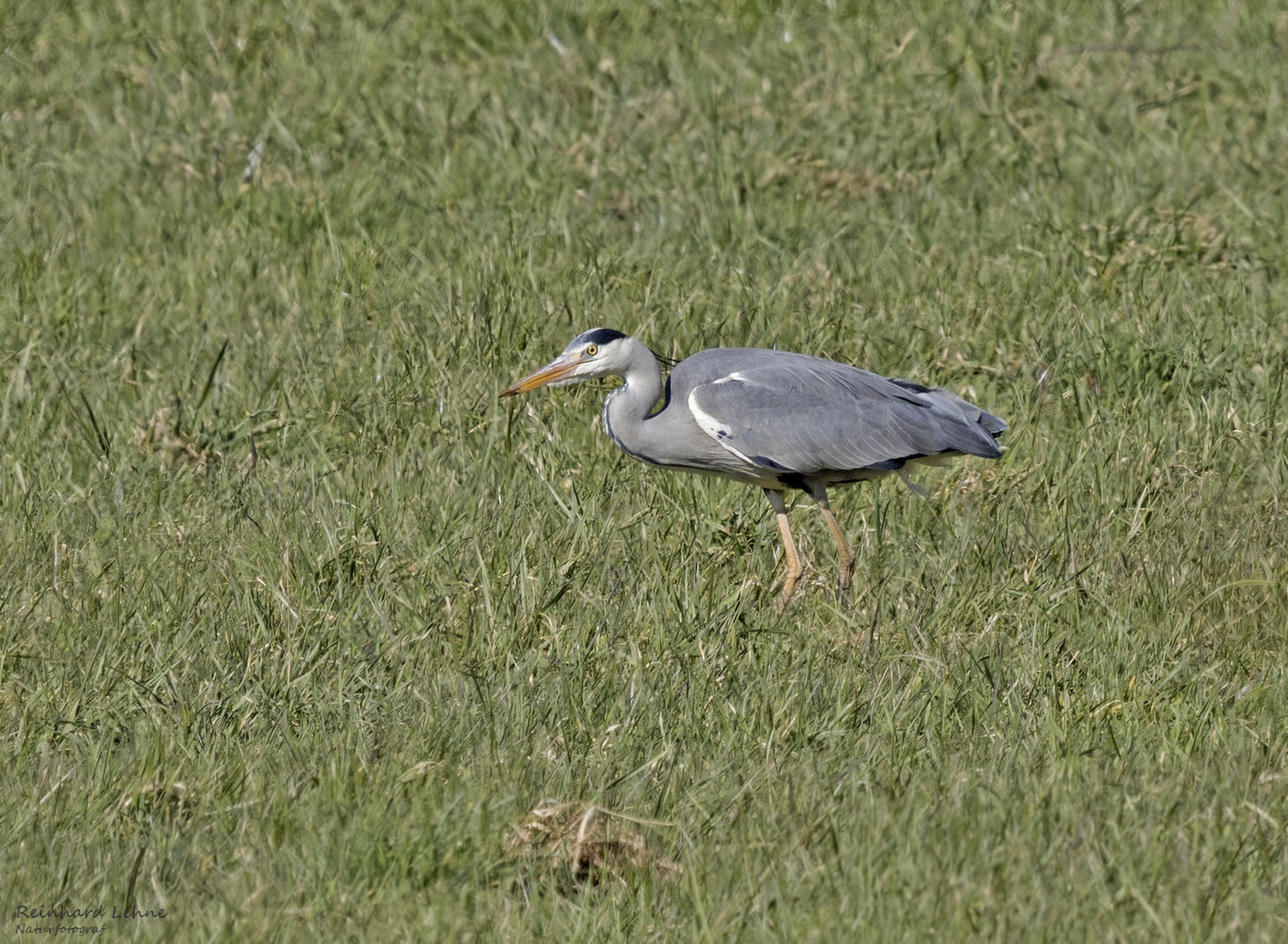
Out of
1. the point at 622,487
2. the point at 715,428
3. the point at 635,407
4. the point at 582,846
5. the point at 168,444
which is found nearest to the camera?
the point at 582,846

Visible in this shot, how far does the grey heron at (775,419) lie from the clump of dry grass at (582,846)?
73.5 inches

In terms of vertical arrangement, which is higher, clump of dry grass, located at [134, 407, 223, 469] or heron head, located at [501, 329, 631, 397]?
heron head, located at [501, 329, 631, 397]

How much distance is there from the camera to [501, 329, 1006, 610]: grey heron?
567 centimetres

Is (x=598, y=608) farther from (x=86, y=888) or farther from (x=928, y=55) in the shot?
(x=928, y=55)

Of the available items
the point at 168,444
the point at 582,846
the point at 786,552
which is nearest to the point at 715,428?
the point at 786,552

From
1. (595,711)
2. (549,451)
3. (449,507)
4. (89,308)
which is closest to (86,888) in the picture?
(595,711)

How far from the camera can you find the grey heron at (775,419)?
567 centimetres

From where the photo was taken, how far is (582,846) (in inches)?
149

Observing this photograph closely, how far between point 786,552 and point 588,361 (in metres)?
0.95

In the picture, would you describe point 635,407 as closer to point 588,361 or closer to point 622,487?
point 588,361

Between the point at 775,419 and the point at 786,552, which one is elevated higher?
the point at 775,419
